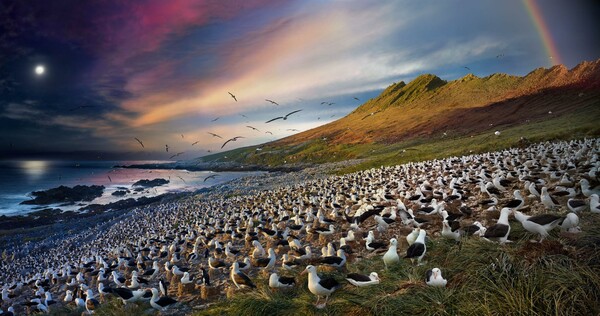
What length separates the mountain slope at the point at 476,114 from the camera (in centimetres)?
7031

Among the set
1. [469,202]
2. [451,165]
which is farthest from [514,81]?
[469,202]

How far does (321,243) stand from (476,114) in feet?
331

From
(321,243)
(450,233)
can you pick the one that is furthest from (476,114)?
(450,233)

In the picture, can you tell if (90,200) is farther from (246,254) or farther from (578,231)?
(578,231)

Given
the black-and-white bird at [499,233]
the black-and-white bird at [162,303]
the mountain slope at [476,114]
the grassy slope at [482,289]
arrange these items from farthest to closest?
the mountain slope at [476,114], the black-and-white bird at [162,303], the black-and-white bird at [499,233], the grassy slope at [482,289]

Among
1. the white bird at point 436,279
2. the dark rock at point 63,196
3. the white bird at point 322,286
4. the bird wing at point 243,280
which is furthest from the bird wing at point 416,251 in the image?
the dark rock at point 63,196

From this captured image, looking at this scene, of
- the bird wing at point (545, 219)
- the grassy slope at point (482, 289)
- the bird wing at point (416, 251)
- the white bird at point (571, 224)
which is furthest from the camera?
the bird wing at point (416, 251)

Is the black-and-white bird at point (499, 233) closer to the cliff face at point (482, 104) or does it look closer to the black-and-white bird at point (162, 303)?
the black-and-white bird at point (162, 303)

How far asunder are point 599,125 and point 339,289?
5194 centimetres

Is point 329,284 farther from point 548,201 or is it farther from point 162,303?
point 548,201

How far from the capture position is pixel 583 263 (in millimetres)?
6234

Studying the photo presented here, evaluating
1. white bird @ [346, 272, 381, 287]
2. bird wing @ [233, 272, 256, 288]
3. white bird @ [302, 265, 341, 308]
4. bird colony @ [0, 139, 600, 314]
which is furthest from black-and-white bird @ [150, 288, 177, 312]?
white bird @ [346, 272, 381, 287]

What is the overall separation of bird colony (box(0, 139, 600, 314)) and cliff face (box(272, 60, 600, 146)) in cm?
6422

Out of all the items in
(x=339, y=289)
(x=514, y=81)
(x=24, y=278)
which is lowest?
(x=24, y=278)
